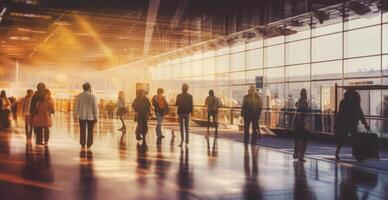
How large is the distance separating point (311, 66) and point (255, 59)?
580 centimetres

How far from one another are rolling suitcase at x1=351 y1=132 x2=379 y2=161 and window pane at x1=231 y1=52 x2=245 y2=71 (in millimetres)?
18666

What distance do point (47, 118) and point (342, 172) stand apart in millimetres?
8300

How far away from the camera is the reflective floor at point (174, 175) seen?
275 inches

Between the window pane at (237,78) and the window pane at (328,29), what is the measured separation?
7.78m

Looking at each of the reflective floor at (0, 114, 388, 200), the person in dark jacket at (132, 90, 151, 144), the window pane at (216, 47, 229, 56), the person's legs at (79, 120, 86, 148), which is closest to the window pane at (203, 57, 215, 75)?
the window pane at (216, 47, 229, 56)

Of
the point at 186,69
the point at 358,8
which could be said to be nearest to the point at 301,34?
the point at 358,8

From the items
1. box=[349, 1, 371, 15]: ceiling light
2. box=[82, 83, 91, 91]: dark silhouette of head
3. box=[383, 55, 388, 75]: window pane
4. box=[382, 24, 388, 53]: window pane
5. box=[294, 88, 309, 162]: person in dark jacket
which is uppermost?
box=[349, 1, 371, 15]: ceiling light

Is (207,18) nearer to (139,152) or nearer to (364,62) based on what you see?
(364,62)

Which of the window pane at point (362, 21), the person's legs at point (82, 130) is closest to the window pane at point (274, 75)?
the window pane at point (362, 21)

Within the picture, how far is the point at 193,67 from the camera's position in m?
36.6

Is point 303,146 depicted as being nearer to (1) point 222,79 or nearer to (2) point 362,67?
(2) point 362,67

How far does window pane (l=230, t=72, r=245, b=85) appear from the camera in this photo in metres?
30.4

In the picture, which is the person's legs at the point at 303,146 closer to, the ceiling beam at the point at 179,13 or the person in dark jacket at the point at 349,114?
the person in dark jacket at the point at 349,114

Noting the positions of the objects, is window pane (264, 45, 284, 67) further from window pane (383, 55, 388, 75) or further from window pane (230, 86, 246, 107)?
window pane (383, 55, 388, 75)
